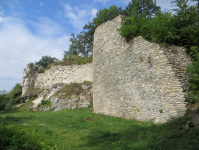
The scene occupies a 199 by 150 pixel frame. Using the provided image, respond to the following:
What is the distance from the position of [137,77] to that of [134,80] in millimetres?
326

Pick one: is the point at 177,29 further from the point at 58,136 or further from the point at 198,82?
the point at 58,136

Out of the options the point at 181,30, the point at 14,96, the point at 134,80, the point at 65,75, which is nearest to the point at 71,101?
the point at 65,75

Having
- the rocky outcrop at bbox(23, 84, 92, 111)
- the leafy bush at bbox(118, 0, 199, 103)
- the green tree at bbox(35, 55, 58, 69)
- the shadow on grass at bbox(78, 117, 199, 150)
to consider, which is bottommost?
the shadow on grass at bbox(78, 117, 199, 150)

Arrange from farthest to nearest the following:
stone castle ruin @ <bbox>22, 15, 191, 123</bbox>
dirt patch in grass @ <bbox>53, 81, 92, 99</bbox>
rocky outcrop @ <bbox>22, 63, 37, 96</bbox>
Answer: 1. rocky outcrop @ <bbox>22, 63, 37, 96</bbox>
2. dirt patch in grass @ <bbox>53, 81, 92, 99</bbox>
3. stone castle ruin @ <bbox>22, 15, 191, 123</bbox>

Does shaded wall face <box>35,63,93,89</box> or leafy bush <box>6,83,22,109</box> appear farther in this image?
leafy bush <box>6,83,22,109</box>

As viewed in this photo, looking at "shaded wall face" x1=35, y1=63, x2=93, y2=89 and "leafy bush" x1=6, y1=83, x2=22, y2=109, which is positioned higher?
"shaded wall face" x1=35, y1=63, x2=93, y2=89

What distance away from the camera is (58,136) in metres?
6.20

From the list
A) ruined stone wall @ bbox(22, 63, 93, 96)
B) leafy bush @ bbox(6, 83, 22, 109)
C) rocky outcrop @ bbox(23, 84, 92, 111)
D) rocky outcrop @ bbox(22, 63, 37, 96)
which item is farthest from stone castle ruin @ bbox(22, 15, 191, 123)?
rocky outcrop @ bbox(22, 63, 37, 96)

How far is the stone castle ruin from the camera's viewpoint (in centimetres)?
655

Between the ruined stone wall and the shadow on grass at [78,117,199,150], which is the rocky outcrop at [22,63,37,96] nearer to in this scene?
the ruined stone wall

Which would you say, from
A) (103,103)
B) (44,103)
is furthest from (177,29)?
(44,103)

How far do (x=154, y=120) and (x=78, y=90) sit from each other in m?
10.6

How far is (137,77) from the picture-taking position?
8312 mm

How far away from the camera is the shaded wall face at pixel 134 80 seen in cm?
656
